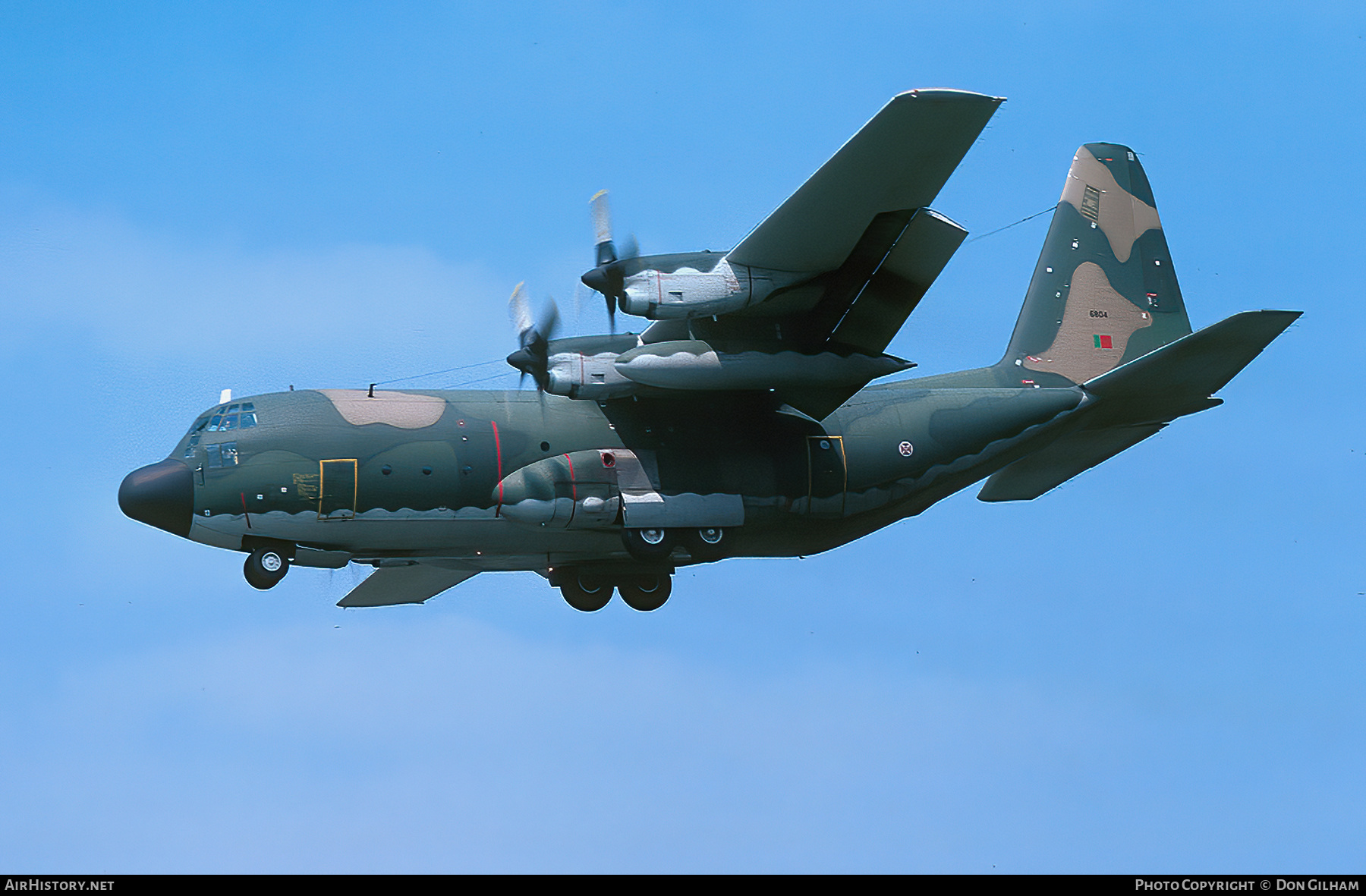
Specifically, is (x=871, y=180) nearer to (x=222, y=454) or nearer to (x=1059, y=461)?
(x=1059, y=461)

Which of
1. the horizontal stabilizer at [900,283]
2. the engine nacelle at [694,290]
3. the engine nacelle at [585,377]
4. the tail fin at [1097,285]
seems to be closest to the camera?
the engine nacelle at [694,290]

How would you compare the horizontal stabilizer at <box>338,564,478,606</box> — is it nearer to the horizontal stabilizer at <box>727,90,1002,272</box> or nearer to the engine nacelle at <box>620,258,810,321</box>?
the engine nacelle at <box>620,258,810,321</box>

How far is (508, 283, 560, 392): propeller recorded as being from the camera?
680 inches

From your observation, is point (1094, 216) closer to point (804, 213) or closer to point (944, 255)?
point (944, 255)

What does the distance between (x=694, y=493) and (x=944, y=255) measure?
4023 millimetres

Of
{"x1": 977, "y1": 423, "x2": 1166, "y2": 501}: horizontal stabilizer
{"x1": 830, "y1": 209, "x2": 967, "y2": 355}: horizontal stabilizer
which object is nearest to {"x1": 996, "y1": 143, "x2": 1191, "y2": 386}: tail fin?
{"x1": 977, "y1": 423, "x2": 1166, "y2": 501}: horizontal stabilizer

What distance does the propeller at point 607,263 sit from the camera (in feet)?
54.2

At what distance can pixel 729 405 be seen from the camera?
711 inches

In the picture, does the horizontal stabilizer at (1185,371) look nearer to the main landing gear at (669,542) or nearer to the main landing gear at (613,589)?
the main landing gear at (669,542)

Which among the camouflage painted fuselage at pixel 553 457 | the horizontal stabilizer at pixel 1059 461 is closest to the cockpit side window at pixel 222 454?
the camouflage painted fuselage at pixel 553 457

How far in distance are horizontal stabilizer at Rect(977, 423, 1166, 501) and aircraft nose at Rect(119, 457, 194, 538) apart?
10.4 m

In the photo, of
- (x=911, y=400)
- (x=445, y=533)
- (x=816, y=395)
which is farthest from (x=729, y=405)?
(x=445, y=533)

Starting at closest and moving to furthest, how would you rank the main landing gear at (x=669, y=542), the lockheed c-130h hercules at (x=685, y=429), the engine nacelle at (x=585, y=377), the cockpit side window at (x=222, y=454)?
1. the lockheed c-130h hercules at (x=685, y=429)
2. the cockpit side window at (x=222, y=454)
3. the engine nacelle at (x=585, y=377)
4. the main landing gear at (x=669, y=542)

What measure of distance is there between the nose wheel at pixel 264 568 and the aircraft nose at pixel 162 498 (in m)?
0.79
